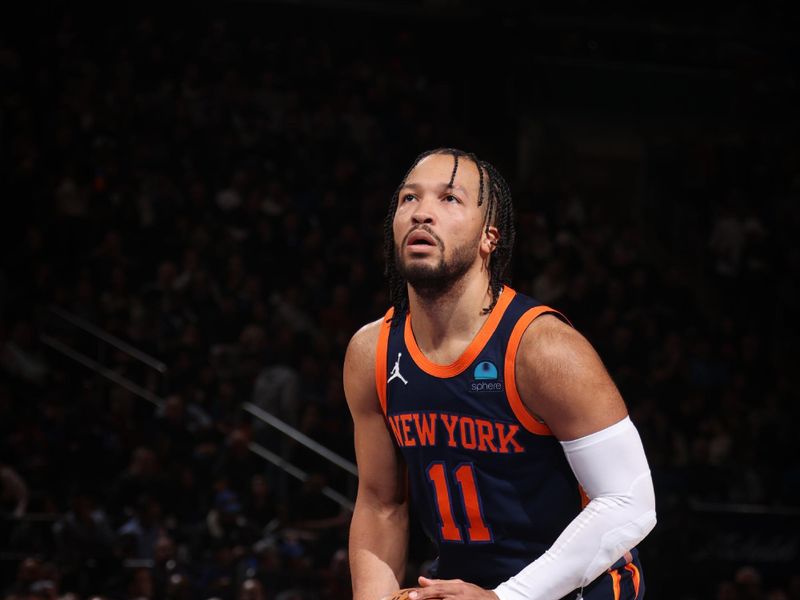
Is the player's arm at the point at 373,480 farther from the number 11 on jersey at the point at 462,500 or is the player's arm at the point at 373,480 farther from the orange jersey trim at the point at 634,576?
the orange jersey trim at the point at 634,576

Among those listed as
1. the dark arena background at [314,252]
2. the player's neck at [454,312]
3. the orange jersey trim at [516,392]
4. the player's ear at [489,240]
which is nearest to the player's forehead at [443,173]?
the player's ear at [489,240]

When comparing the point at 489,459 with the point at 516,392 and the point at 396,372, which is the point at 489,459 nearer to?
the point at 516,392

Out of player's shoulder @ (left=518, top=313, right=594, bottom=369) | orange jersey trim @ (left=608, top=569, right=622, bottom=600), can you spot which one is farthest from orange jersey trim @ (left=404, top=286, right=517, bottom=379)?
orange jersey trim @ (left=608, top=569, right=622, bottom=600)

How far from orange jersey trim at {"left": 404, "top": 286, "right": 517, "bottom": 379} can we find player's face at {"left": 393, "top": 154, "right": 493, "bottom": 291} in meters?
0.13

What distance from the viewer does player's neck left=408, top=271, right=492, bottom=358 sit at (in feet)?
10.4

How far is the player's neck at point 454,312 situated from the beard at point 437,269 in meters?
0.02

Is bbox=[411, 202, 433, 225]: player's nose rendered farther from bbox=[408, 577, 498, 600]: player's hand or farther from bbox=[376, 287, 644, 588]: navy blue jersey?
bbox=[408, 577, 498, 600]: player's hand

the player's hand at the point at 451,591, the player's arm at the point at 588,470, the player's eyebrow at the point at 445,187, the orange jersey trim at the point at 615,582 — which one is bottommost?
the player's hand at the point at 451,591

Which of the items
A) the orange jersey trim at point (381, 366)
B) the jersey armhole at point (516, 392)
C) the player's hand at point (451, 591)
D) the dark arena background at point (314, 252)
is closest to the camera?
the player's hand at point (451, 591)

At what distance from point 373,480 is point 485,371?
57 cm

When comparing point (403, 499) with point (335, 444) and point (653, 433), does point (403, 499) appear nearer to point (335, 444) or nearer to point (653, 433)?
point (335, 444)

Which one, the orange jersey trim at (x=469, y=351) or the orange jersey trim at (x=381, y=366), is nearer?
the orange jersey trim at (x=469, y=351)

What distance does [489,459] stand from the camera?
3.08 m

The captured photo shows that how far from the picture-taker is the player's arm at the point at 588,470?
2.89m
